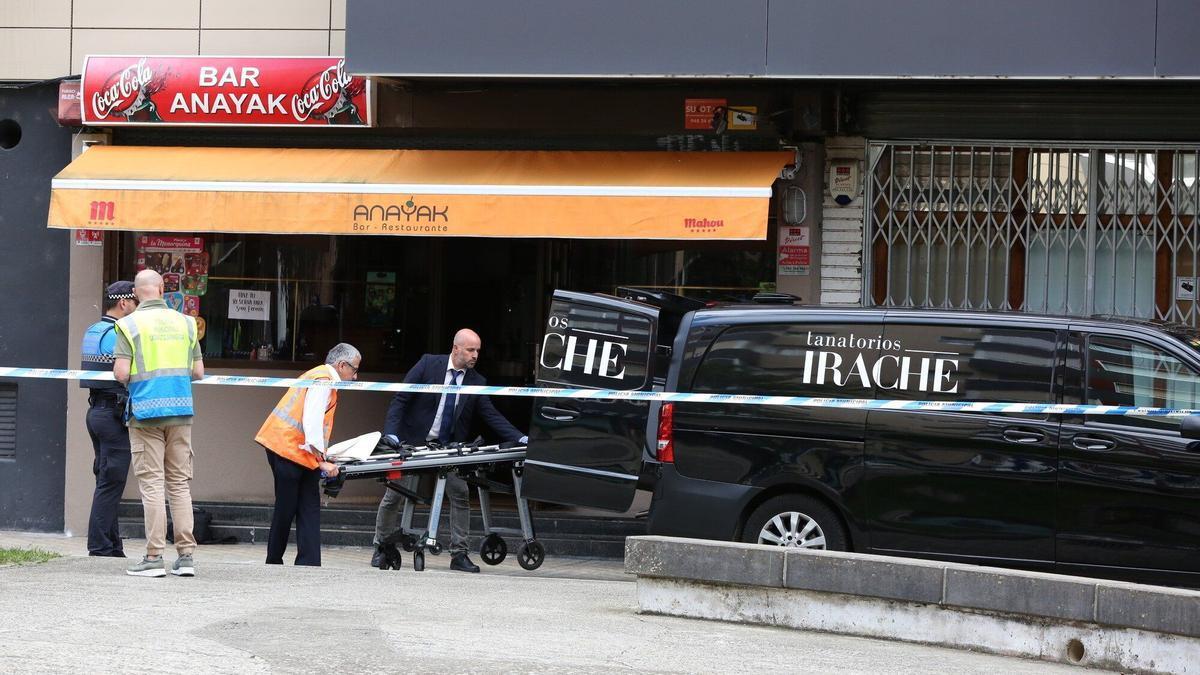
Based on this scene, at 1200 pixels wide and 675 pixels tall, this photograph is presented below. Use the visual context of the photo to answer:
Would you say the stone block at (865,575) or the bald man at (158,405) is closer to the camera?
the stone block at (865,575)

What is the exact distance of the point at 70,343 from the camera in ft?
42.5

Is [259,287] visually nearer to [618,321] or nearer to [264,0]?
[264,0]

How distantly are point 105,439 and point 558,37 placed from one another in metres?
4.34

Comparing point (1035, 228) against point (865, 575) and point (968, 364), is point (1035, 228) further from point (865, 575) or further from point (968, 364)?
point (865, 575)

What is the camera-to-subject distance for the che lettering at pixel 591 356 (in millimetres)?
9875

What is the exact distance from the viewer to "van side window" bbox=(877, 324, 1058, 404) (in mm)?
8508

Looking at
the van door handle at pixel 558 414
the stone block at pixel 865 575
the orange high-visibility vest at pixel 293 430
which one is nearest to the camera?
the stone block at pixel 865 575

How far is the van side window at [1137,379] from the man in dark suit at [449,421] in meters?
3.95

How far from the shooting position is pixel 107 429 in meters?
9.98

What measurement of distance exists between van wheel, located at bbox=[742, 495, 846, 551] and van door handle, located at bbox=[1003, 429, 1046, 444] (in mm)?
1113

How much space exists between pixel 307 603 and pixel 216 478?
548 centimetres

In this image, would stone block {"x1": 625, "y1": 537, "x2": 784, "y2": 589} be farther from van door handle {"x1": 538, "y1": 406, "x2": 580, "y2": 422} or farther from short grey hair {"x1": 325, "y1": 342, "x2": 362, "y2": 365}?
short grey hair {"x1": 325, "y1": 342, "x2": 362, "y2": 365}

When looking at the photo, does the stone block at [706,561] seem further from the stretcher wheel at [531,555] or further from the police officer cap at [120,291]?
the police officer cap at [120,291]

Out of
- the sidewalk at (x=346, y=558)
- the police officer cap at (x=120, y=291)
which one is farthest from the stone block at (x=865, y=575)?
the police officer cap at (x=120, y=291)
